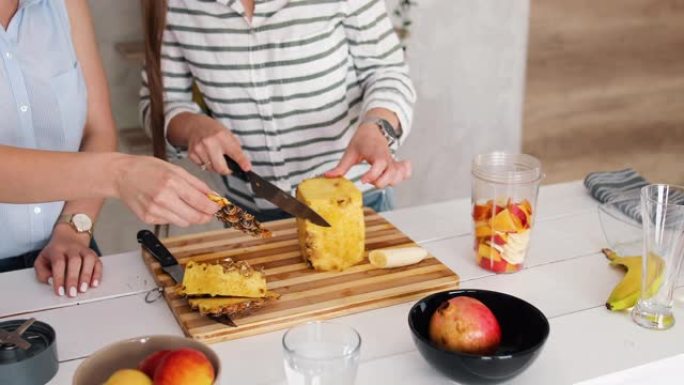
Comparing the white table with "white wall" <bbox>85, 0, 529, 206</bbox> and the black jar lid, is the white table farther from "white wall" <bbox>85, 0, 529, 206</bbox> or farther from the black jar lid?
"white wall" <bbox>85, 0, 529, 206</bbox>

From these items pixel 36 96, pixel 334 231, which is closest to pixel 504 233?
pixel 334 231

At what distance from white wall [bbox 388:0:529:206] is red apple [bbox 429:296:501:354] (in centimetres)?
192

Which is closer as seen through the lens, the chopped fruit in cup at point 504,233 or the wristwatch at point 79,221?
the chopped fruit in cup at point 504,233

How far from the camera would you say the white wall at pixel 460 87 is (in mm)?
2963

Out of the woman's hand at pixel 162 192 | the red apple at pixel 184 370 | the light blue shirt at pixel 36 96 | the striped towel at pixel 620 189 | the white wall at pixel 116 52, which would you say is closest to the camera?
the red apple at pixel 184 370

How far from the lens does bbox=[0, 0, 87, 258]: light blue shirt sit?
1.49m

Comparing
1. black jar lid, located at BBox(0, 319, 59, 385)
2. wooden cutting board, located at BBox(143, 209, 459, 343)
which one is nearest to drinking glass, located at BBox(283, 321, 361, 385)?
wooden cutting board, located at BBox(143, 209, 459, 343)

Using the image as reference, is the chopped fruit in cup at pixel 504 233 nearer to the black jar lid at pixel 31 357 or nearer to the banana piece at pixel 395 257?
the banana piece at pixel 395 257

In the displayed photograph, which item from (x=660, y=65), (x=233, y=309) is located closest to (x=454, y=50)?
(x=660, y=65)

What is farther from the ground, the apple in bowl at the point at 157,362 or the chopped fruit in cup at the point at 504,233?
the apple in bowl at the point at 157,362

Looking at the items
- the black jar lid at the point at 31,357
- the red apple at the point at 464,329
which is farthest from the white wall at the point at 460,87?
the black jar lid at the point at 31,357

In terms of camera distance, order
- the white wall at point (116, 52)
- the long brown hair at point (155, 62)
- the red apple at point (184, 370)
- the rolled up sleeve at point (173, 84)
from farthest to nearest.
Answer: the white wall at point (116, 52), the rolled up sleeve at point (173, 84), the long brown hair at point (155, 62), the red apple at point (184, 370)

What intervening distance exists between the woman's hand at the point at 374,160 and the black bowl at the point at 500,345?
1.22 feet

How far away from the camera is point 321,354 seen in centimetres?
102
